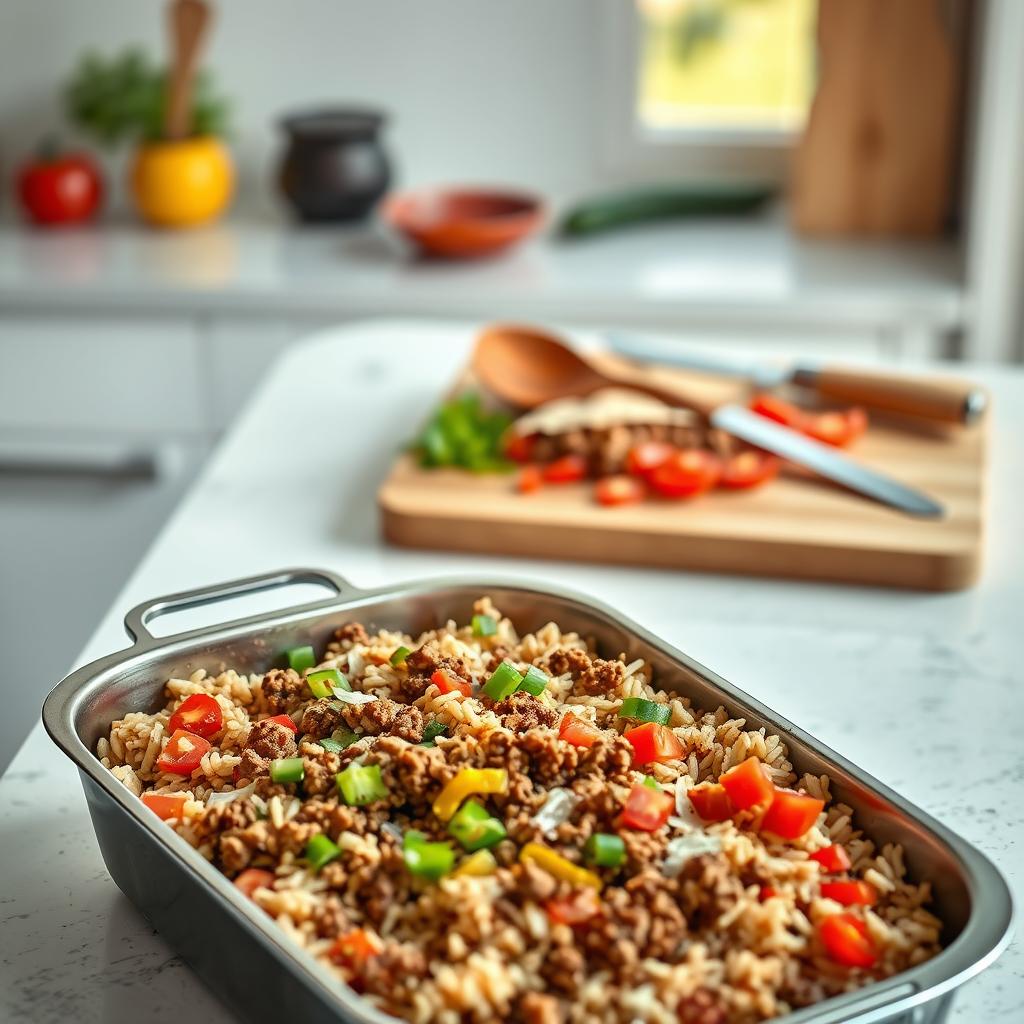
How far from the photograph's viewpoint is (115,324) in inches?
106

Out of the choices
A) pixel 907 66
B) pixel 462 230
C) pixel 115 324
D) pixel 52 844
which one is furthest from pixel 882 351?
pixel 52 844

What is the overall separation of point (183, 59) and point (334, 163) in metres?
0.36

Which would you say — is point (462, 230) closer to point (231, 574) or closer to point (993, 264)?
point (993, 264)

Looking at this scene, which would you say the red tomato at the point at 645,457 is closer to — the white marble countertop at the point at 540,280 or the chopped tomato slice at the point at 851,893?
the chopped tomato slice at the point at 851,893

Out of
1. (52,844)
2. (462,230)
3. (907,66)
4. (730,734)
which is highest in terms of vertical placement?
(907,66)

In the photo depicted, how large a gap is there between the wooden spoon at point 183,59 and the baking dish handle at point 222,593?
6.23ft

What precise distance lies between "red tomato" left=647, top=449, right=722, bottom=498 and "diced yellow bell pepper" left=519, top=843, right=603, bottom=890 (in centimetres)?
73

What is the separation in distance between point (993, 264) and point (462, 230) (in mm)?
970

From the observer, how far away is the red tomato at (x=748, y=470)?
5.14 feet

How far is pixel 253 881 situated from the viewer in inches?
35.1

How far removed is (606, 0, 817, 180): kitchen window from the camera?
3.04m

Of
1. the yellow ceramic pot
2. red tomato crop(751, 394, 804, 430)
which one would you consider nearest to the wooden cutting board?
red tomato crop(751, 394, 804, 430)

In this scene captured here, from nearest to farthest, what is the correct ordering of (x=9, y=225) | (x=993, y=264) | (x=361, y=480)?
(x=361, y=480), (x=993, y=264), (x=9, y=225)

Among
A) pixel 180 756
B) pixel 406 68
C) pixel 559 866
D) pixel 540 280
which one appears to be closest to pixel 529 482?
pixel 180 756
